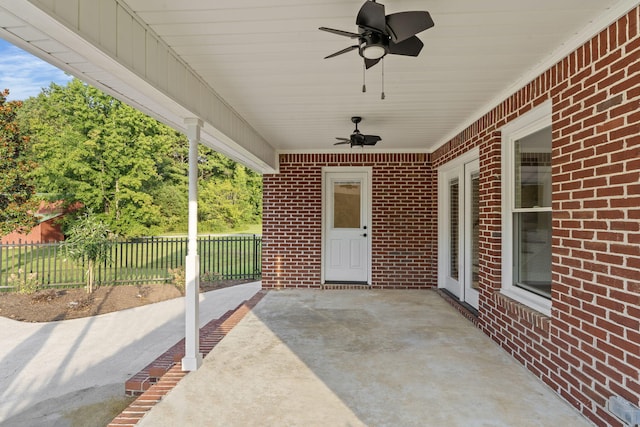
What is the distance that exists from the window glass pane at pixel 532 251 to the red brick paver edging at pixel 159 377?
2916 mm

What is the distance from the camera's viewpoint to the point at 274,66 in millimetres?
2934

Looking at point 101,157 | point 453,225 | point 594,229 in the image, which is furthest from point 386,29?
point 101,157

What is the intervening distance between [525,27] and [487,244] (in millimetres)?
2224

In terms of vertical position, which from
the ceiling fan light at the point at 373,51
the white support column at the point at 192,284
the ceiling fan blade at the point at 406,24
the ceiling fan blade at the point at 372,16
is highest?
the ceiling fan blade at the point at 372,16

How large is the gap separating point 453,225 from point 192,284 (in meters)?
4.11

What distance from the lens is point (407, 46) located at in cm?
211

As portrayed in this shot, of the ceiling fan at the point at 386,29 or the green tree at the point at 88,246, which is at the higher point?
the ceiling fan at the point at 386,29

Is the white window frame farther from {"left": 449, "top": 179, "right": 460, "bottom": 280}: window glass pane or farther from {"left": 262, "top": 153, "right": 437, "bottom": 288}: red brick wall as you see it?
{"left": 262, "top": 153, "right": 437, "bottom": 288}: red brick wall

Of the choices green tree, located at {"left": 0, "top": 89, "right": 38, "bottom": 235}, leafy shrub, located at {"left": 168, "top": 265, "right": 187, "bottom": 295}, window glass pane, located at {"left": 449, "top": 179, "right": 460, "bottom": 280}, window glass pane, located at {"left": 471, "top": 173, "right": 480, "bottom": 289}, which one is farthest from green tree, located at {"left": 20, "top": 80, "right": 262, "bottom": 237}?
window glass pane, located at {"left": 471, "top": 173, "right": 480, "bottom": 289}

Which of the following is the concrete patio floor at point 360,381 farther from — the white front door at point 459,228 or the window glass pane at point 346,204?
the window glass pane at point 346,204

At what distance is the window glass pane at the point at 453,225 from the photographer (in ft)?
18.6

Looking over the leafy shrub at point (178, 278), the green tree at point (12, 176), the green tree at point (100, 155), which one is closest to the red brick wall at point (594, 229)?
the leafy shrub at point (178, 278)

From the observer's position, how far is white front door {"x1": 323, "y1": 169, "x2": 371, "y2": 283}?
22.2ft

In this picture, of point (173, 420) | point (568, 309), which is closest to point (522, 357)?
point (568, 309)
